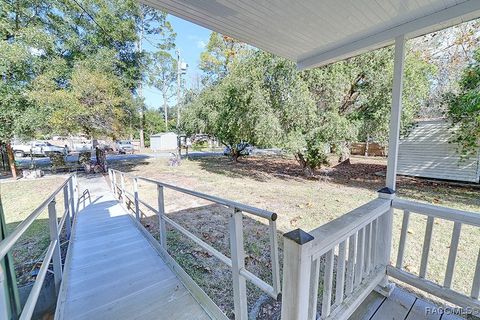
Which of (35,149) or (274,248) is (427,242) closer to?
(274,248)

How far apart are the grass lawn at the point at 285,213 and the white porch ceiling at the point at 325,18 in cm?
256

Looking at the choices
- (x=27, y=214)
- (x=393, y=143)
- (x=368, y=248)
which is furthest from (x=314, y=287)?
(x=27, y=214)

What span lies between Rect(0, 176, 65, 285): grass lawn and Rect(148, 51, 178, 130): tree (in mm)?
8231

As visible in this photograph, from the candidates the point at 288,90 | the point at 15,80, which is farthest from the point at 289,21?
the point at 15,80

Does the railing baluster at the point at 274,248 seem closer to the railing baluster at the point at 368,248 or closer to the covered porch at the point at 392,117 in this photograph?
the covered porch at the point at 392,117

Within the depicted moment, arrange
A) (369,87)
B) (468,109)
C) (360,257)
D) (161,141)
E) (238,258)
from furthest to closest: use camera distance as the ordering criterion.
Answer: (161,141) < (369,87) < (468,109) < (360,257) < (238,258)

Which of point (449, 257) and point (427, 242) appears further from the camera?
point (427, 242)

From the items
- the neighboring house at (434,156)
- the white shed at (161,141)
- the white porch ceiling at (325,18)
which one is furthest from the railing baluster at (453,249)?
the white shed at (161,141)

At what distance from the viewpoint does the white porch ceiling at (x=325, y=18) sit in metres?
1.74

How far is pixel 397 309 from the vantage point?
69.7 inches

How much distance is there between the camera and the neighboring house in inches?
272

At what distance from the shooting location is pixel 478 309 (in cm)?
156

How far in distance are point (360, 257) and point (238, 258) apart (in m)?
1.03

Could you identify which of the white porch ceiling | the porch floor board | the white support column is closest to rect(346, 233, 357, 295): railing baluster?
the porch floor board
